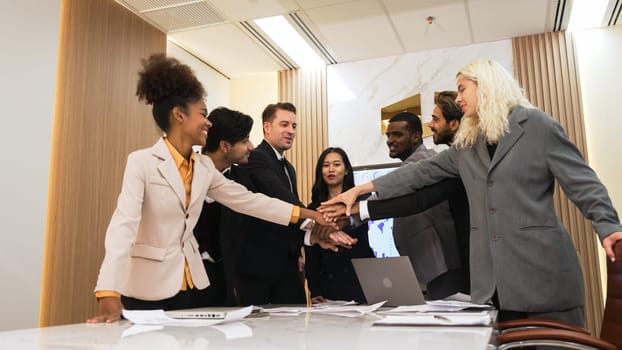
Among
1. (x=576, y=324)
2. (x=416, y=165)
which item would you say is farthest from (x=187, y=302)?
(x=576, y=324)

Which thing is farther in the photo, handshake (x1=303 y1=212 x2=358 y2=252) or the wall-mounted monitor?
the wall-mounted monitor

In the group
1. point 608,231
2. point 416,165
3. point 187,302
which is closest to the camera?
point 608,231

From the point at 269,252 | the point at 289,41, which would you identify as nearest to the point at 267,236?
the point at 269,252

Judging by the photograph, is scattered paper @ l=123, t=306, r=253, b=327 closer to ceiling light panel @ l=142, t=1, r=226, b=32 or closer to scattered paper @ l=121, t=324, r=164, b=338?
scattered paper @ l=121, t=324, r=164, b=338

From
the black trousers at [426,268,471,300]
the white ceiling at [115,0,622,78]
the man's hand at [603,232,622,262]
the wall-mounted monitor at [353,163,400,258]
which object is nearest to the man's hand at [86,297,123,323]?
the black trousers at [426,268,471,300]

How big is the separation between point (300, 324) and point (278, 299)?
4.90 feet

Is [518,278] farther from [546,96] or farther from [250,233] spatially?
[546,96]

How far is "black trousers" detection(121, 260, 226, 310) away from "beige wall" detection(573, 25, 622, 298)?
12.9 ft

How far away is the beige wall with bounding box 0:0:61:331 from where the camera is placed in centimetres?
354

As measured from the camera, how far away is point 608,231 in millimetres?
1672

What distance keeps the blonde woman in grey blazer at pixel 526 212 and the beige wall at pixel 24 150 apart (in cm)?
310

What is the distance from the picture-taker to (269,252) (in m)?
2.70

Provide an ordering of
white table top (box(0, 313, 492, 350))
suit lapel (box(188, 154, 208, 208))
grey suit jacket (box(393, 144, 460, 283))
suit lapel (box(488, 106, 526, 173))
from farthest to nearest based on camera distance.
Answer: grey suit jacket (box(393, 144, 460, 283)), suit lapel (box(188, 154, 208, 208)), suit lapel (box(488, 106, 526, 173)), white table top (box(0, 313, 492, 350))

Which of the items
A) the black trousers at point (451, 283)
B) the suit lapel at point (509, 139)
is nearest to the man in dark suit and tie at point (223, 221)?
the black trousers at point (451, 283)
